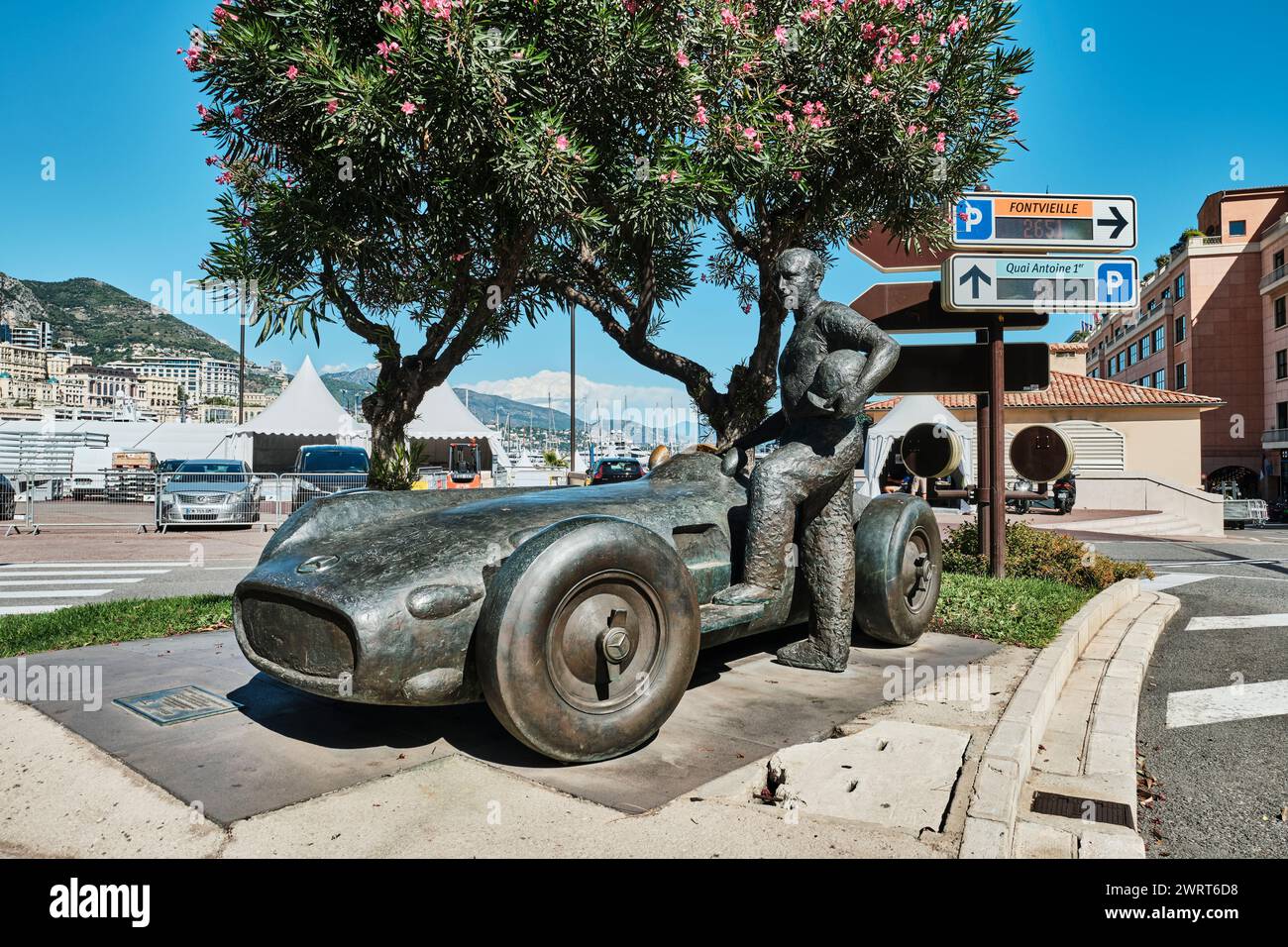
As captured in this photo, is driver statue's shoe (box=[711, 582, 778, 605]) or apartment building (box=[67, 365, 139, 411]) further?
apartment building (box=[67, 365, 139, 411])

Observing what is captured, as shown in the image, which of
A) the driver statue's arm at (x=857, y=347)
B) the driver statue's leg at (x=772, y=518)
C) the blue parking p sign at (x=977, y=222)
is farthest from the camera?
the blue parking p sign at (x=977, y=222)

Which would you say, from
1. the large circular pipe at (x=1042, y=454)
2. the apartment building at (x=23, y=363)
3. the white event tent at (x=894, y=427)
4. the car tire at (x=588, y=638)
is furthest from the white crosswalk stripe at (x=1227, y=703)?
the apartment building at (x=23, y=363)

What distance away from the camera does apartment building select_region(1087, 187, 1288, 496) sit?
1732 inches

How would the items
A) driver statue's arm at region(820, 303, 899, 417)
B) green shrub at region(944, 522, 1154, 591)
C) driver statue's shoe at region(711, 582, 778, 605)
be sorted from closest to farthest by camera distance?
driver statue's shoe at region(711, 582, 778, 605) < driver statue's arm at region(820, 303, 899, 417) < green shrub at region(944, 522, 1154, 591)

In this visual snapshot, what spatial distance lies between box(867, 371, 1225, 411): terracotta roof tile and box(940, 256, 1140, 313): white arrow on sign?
23.2 metres

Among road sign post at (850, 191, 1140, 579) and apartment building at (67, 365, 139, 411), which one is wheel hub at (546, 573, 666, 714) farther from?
apartment building at (67, 365, 139, 411)

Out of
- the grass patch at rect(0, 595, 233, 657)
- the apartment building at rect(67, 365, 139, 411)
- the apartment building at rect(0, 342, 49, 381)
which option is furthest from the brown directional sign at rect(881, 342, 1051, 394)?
the apartment building at rect(67, 365, 139, 411)

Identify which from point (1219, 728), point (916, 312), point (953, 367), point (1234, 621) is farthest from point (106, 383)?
point (1219, 728)

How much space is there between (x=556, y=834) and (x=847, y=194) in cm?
499

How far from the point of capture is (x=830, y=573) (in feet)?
13.6

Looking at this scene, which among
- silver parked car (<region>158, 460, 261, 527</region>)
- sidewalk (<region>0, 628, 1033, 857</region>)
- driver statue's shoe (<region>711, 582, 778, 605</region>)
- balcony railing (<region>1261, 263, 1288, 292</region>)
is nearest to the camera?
sidewalk (<region>0, 628, 1033, 857</region>)

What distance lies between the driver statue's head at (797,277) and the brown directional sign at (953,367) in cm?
359

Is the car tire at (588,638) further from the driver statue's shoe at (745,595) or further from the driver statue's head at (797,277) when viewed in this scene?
the driver statue's head at (797,277)

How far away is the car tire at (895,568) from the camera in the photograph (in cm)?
453
